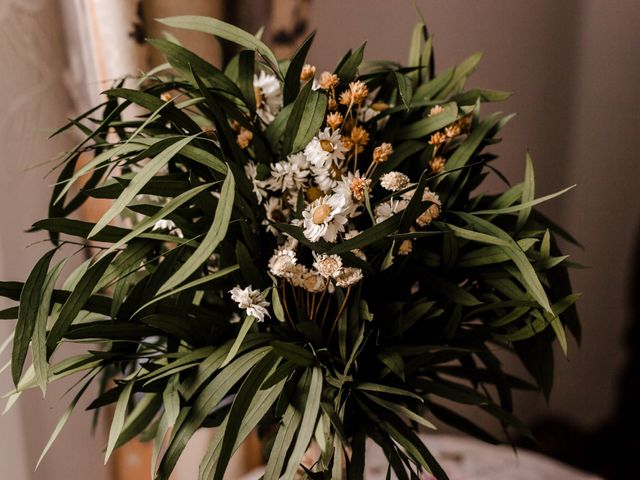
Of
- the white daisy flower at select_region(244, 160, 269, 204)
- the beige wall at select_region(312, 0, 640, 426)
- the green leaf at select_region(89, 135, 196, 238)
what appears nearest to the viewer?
the green leaf at select_region(89, 135, 196, 238)

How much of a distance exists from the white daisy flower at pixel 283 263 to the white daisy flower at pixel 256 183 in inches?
2.6

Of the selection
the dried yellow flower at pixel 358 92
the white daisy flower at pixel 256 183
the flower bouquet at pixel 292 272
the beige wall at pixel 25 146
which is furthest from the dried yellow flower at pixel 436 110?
the beige wall at pixel 25 146

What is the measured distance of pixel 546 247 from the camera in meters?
0.66

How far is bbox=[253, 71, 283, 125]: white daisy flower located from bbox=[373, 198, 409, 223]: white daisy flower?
0.61 feet

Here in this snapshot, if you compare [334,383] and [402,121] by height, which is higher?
[402,121]

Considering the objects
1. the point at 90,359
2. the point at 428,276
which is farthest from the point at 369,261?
the point at 90,359

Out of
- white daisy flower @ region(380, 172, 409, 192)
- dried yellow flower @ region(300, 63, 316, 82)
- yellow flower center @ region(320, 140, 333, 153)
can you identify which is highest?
dried yellow flower @ region(300, 63, 316, 82)

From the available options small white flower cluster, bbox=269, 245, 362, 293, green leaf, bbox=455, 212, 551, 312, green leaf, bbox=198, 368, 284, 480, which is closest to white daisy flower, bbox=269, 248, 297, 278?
small white flower cluster, bbox=269, 245, 362, 293

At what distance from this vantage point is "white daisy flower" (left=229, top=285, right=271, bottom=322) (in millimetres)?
591

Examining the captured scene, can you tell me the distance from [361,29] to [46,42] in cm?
57

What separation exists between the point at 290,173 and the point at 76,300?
0.23 m

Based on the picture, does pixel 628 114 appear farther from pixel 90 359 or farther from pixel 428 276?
pixel 90 359

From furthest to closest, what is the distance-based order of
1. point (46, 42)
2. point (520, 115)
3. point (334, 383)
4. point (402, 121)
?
point (520, 115)
point (46, 42)
point (402, 121)
point (334, 383)

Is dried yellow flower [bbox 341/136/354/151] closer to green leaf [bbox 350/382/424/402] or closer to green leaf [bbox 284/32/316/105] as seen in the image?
green leaf [bbox 284/32/316/105]
